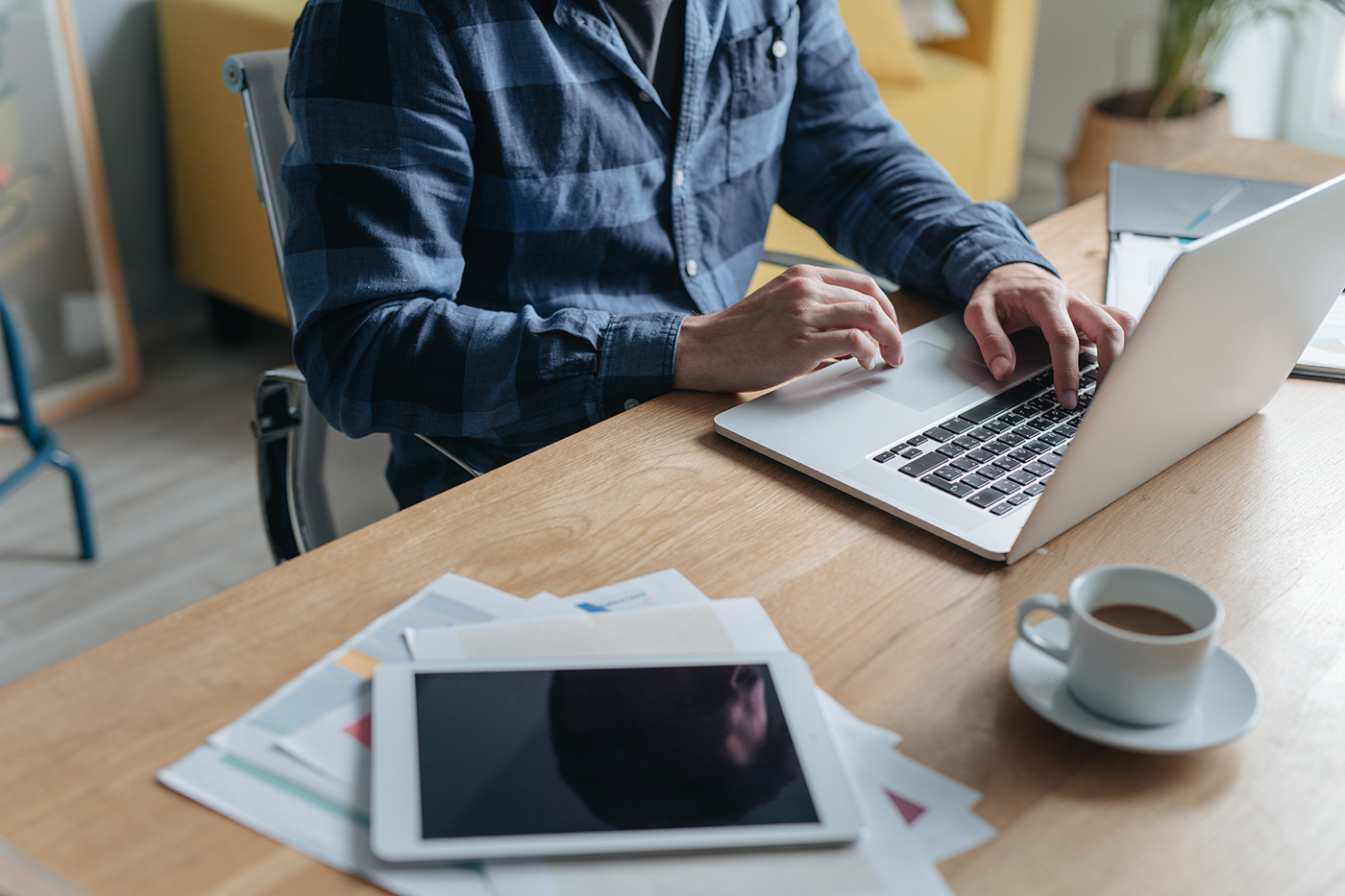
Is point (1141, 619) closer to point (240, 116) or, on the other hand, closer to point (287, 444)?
point (287, 444)

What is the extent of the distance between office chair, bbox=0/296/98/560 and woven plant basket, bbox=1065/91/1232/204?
2.50 m

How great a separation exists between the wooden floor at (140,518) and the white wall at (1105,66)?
247cm

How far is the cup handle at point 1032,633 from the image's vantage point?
593 mm

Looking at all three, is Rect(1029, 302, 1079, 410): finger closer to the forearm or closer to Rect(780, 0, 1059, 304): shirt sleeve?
Rect(780, 0, 1059, 304): shirt sleeve

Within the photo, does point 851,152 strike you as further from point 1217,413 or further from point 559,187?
point 1217,413

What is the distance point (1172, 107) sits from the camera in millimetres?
3088

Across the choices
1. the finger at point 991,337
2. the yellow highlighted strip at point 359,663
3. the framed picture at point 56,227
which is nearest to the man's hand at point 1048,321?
the finger at point 991,337

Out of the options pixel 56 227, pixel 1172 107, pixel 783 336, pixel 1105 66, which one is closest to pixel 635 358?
pixel 783 336

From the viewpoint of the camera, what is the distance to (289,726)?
58cm

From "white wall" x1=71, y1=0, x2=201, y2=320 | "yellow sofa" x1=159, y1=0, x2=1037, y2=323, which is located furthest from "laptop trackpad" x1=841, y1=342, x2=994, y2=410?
"white wall" x1=71, y1=0, x2=201, y2=320

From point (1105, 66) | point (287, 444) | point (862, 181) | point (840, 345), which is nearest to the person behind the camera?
point (840, 345)

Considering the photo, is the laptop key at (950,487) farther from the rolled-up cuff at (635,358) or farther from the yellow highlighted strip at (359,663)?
the yellow highlighted strip at (359,663)

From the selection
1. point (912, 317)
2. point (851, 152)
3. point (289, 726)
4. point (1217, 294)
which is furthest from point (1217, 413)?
point (289, 726)

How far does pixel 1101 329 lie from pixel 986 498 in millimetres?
261
